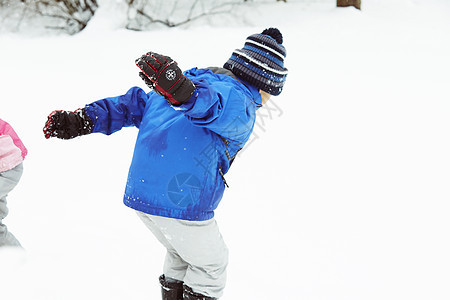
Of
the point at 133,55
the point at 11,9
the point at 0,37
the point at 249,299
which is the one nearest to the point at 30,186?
the point at 249,299

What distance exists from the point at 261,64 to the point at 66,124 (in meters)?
0.68

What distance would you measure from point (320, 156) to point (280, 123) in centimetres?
57

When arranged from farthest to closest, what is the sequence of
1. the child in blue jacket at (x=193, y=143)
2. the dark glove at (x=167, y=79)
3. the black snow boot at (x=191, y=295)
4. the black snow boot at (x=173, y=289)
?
the black snow boot at (x=173, y=289)
the black snow boot at (x=191, y=295)
the child in blue jacket at (x=193, y=143)
the dark glove at (x=167, y=79)

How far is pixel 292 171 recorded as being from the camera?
10.5 feet

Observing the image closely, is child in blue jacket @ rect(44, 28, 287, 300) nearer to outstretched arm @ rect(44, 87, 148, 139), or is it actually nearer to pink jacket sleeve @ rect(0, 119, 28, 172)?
outstretched arm @ rect(44, 87, 148, 139)

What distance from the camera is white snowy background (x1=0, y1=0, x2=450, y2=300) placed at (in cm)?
223

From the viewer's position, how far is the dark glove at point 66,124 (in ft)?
4.91

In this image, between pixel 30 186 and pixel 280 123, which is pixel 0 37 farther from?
pixel 280 123

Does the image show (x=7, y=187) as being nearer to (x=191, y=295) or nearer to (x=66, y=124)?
(x=66, y=124)

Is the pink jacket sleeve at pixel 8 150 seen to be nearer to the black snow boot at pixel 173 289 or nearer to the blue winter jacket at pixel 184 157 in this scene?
the blue winter jacket at pixel 184 157

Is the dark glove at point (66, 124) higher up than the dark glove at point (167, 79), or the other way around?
the dark glove at point (167, 79)

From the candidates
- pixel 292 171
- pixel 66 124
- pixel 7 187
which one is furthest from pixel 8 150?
pixel 292 171

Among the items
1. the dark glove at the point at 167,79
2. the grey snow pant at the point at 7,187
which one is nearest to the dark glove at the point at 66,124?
the dark glove at the point at 167,79

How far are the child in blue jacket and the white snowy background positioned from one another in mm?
708
